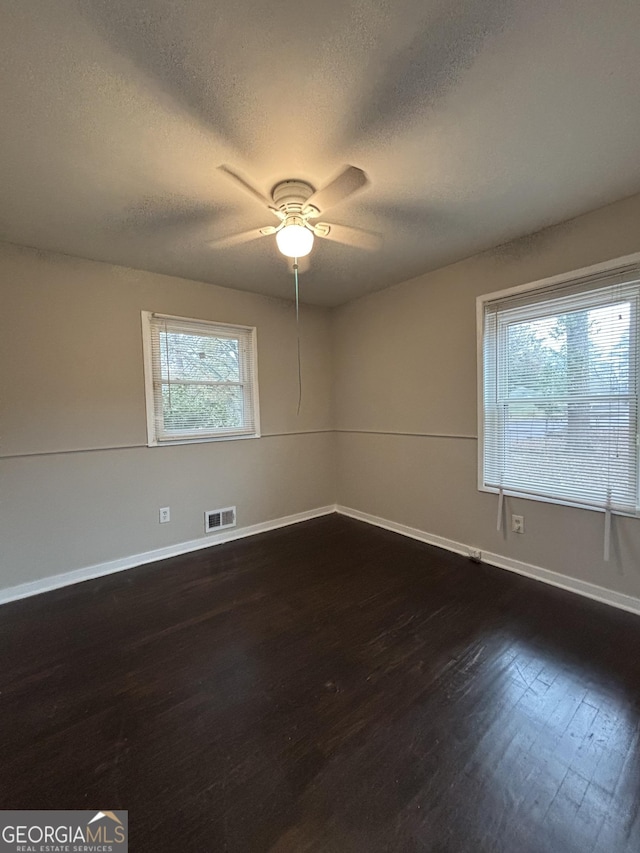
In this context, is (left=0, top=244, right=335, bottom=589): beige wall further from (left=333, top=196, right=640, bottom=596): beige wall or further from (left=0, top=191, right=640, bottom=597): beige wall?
(left=333, top=196, right=640, bottom=596): beige wall

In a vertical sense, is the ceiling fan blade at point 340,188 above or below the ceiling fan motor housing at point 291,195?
below

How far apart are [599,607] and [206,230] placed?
137 inches

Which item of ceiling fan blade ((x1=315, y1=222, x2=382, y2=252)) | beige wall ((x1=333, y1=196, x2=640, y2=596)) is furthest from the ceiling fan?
beige wall ((x1=333, y1=196, x2=640, y2=596))

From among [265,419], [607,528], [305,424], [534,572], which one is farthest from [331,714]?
[305,424]

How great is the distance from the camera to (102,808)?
3.81 feet

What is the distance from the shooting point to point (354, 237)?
97.5 inches

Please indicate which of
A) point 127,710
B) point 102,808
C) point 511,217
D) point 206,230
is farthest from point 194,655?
point 511,217

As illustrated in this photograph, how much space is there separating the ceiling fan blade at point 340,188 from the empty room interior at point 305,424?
22 mm

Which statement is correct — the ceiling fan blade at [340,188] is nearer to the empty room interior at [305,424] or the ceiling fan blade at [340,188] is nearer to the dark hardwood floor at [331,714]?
the empty room interior at [305,424]

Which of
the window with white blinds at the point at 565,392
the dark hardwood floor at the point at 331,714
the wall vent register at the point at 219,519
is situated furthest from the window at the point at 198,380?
the window with white blinds at the point at 565,392

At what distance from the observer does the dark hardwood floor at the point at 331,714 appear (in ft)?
3.68

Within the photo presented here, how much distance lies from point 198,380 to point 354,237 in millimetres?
1833

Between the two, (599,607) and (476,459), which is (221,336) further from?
(599,607)

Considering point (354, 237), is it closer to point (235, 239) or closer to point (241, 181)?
point (235, 239)
